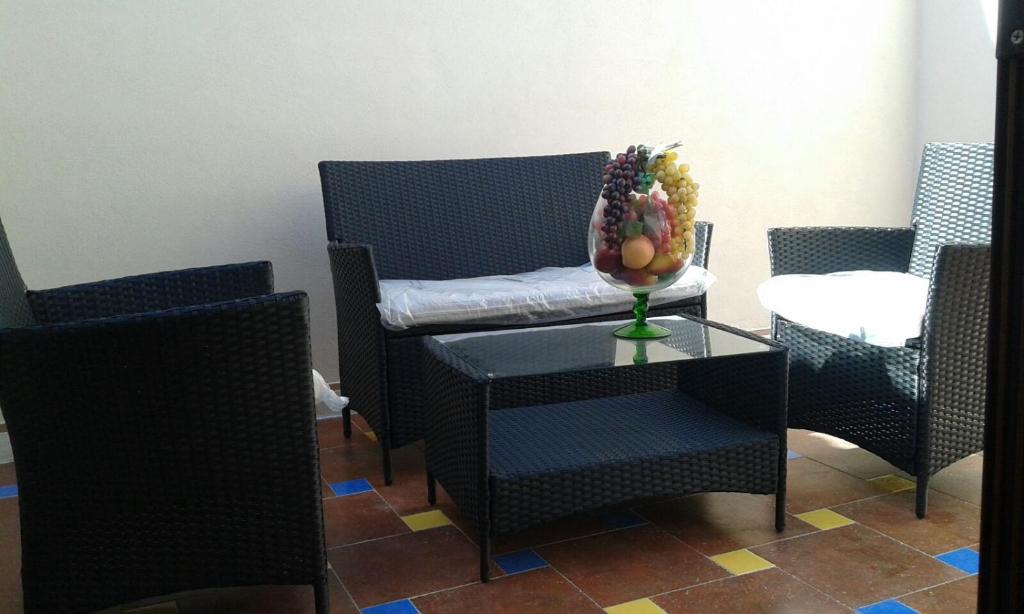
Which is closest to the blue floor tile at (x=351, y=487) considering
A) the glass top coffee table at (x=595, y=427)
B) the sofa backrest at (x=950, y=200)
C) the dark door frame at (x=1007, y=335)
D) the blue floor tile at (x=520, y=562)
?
the glass top coffee table at (x=595, y=427)

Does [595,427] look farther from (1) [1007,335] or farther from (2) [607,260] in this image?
(1) [1007,335]

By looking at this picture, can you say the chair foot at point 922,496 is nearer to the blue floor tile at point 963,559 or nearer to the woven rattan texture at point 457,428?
the blue floor tile at point 963,559

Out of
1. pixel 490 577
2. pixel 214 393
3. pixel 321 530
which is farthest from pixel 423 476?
pixel 214 393

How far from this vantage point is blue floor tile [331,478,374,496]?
8.82 feet

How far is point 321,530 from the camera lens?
5.72 ft

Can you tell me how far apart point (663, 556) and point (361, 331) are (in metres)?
1.19

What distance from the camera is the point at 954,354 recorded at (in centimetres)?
233

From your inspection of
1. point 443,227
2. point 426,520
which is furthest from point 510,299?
point 426,520

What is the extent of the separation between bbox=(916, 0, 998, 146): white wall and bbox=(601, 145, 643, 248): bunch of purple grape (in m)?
2.73

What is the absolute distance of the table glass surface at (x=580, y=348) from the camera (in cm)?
216

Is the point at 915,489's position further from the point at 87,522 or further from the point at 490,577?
the point at 87,522

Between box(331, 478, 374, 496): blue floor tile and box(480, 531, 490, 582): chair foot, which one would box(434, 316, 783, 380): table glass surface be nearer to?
box(480, 531, 490, 582): chair foot

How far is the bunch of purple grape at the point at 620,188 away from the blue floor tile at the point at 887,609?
1.00 m

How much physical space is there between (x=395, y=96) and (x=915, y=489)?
2.33 meters
